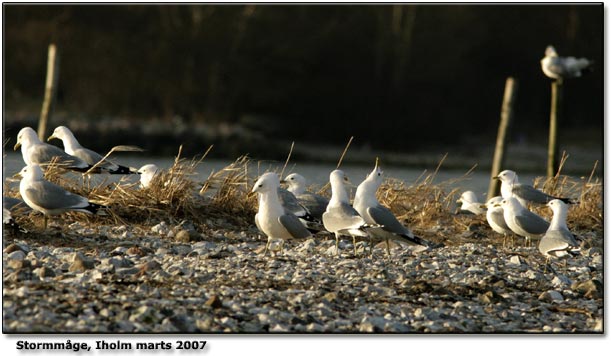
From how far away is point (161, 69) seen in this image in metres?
25.5

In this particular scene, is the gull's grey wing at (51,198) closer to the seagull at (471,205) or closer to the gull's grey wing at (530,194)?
the seagull at (471,205)

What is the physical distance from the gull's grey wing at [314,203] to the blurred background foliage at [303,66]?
17.0 metres

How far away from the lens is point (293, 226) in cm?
683

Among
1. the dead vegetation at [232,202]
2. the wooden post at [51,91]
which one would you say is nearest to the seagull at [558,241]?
the dead vegetation at [232,202]

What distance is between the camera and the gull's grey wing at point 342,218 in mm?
6844

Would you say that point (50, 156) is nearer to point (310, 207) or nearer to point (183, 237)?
point (183, 237)

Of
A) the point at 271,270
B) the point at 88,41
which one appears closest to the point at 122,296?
the point at 271,270

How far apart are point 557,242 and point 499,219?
3.34 ft

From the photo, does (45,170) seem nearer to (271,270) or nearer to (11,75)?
(271,270)

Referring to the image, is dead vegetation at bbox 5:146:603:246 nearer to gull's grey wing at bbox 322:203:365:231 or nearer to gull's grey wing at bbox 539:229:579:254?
gull's grey wing at bbox 539:229:579:254

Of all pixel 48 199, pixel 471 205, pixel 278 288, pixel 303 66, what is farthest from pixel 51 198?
pixel 303 66

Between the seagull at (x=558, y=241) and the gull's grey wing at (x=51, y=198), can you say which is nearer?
the seagull at (x=558, y=241)

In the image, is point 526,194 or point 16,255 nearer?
point 16,255

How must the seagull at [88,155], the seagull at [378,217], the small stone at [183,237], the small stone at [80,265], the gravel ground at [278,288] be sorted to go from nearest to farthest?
the gravel ground at [278,288] → the small stone at [80,265] → the seagull at [378,217] → the small stone at [183,237] → the seagull at [88,155]
